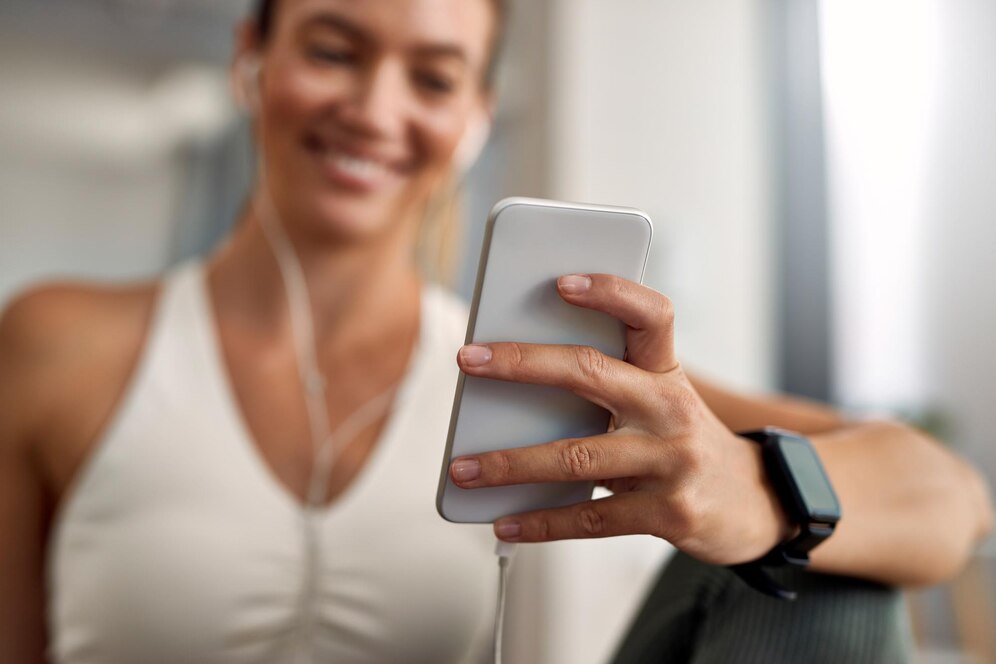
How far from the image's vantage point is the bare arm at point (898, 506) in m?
0.60

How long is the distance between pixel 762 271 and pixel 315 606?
6.27 feet

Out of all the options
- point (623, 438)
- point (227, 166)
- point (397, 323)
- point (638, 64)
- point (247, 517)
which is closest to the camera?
point (623, 438)

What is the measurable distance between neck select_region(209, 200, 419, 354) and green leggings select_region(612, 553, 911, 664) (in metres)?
0.56

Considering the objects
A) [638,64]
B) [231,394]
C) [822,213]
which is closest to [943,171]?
[822,213]

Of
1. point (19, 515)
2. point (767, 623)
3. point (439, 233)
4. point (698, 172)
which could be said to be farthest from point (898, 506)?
point (698, 172)

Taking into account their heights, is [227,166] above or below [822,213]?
above

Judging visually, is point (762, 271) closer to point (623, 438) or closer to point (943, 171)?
point (943, 171)

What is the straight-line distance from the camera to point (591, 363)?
0.42 m

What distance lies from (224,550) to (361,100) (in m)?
0.51

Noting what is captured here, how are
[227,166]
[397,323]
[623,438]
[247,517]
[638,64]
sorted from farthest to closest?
[638,64], [227,166], [397,323], [247,517], [623,438]

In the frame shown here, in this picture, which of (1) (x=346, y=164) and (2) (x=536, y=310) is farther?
(1) (x=346, y=164)

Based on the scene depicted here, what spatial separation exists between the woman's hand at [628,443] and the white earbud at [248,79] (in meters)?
0.72

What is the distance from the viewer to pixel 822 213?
2.47 metres

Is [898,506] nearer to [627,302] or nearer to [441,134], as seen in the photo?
[627,302]
